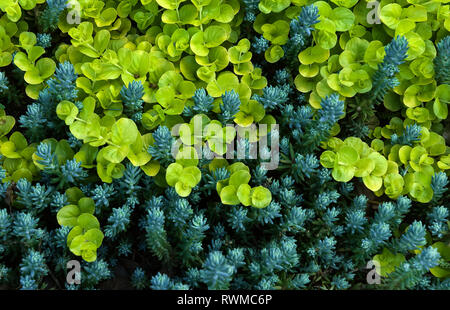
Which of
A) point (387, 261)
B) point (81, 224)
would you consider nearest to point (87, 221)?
point (81, 224)

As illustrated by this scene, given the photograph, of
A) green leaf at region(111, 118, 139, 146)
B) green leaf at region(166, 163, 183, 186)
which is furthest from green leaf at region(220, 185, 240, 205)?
green leaf at region(111, 118, 139, 146)

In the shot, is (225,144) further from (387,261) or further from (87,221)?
(387,261)

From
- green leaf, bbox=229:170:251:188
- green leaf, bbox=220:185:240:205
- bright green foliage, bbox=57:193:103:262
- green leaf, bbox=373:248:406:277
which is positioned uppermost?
green leaf, bbox=229:170:251:188

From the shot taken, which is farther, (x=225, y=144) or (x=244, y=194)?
(x=225, y=144)

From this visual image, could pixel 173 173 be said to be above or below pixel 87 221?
above

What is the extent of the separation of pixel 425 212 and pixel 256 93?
33.8 inches

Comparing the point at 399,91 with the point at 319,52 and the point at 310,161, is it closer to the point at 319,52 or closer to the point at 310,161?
the point at 319,52

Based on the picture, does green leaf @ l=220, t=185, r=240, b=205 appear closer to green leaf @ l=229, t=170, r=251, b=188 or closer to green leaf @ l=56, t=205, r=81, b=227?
green leaf @ l=229, t=170, r=251, b=188

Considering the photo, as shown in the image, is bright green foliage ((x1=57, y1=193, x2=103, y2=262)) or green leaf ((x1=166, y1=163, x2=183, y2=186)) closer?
bright green foliage ((x1=57, y1=193, x2=103, y2=262))

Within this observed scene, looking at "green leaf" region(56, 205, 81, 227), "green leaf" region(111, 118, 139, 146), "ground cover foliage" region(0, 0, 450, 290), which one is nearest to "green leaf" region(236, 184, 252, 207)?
"ground cover foliage" region(0, 0, 450, 290)

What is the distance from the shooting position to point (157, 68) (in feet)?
6.23

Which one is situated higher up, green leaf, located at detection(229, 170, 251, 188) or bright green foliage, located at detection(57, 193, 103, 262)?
green leaf, located at detection(229, 170, 251, 188)

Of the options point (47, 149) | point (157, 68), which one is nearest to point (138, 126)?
point (157, 68)

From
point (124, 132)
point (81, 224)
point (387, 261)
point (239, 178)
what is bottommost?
point (387, 261)
